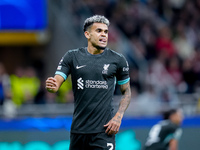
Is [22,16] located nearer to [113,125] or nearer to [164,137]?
[164,137]

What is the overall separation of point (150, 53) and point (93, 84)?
8.36 m

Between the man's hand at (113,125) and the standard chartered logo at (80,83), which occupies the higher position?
the standard chartered logo at (80,83)

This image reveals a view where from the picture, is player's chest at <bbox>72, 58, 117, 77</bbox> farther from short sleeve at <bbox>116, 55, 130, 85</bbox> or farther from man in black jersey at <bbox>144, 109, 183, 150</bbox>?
man in black jersey at <bbox>144, 109, 183, 150</bbox>

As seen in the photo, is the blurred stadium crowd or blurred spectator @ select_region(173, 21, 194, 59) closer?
the blurred stadium crowd

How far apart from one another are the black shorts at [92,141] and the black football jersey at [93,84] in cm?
6

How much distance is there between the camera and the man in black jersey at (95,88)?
5.29 meters

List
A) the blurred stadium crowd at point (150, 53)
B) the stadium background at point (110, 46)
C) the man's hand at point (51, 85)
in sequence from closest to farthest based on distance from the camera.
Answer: the man's hand at point (51, 85)
the stadium background at point (110, 46)
the blurred stadium crowd at point (150, 53)

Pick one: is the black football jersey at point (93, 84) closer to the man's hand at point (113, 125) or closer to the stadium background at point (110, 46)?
the man's hand at point (113, 125)

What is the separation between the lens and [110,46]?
13.3 m

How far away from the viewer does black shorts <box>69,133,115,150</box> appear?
5266mm

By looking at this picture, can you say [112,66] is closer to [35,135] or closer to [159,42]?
[35,135]

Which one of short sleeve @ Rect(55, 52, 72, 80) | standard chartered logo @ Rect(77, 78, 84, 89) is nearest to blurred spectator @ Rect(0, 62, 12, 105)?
short sleeve @ Rect(55, 52, 72, 80)

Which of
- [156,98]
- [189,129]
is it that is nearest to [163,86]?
[156,98]

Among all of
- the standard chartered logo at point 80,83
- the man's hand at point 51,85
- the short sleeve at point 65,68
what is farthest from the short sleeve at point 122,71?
the man's hand at point 51,85
